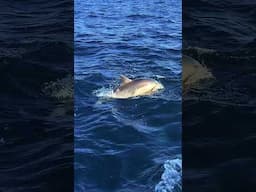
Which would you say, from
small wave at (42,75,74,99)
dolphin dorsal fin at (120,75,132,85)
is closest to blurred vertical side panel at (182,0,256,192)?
dolphin dorsal fin at (120,75,132,85)

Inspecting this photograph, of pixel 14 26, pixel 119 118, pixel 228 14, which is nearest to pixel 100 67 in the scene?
pixel 119 118

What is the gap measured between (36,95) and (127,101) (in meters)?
1.20

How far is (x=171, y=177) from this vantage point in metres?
8.14

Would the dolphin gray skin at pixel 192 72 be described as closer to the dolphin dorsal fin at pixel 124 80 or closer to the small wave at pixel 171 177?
the dolphin dorsal fin at pixel 124 80

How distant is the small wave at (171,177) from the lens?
808cm

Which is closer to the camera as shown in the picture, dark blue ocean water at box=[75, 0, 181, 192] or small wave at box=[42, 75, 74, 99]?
dark blue ocean water at box=[75, 0, 181, 192]

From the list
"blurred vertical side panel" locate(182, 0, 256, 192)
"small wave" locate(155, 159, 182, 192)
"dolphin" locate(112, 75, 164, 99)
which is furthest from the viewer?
"dolphin" locate(112, 75, 164, 99)

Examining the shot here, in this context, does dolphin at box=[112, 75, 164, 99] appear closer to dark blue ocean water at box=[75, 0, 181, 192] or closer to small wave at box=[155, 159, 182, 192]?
dark blue ocean water at box=[75, 0, 181, 192]

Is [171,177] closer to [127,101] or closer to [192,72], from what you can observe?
[127,101]

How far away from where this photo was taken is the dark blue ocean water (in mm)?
8164

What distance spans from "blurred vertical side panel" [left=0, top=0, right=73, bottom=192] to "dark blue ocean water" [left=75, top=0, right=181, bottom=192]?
7.2 inches

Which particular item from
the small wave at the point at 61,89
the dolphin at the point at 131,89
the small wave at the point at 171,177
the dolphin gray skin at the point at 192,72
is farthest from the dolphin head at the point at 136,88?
the small wave at the point at 171,177

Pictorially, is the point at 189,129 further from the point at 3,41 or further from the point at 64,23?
the point at 3,41

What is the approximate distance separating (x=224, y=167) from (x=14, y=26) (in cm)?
337
